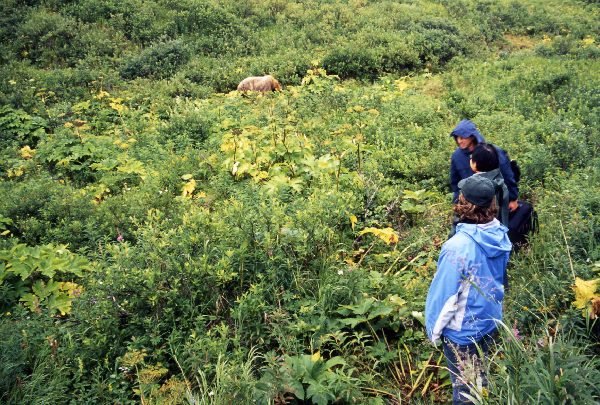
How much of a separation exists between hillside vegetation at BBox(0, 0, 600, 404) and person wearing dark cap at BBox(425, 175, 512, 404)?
250 mm

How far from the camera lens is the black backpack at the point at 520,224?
5309 mm

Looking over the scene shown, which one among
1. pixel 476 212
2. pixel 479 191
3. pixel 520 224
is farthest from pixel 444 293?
pixel 520 224

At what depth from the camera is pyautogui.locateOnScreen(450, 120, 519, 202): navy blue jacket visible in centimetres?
511

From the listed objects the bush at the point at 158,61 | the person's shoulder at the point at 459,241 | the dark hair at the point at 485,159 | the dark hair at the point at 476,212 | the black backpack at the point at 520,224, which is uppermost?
the dark hair at the point at 476,212

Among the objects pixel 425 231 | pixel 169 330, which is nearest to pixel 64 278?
pixel 169 330

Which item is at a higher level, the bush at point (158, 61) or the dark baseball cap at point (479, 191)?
the dark baseball cap at point (479, 191)

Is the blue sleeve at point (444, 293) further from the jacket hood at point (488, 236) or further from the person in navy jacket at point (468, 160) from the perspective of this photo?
the person in navy jacket at point (468, 160)

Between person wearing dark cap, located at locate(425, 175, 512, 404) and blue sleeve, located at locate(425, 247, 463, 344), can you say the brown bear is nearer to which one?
person wearing dark cap, located at locate(425, 175, 512, 404)

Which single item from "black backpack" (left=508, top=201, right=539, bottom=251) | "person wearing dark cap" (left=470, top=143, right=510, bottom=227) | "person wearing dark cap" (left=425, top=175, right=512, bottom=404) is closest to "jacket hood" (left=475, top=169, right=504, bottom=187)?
"person wearing dark cap" (left=470, top=143, right=510, bottom=227)

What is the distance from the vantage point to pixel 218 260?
487 cm

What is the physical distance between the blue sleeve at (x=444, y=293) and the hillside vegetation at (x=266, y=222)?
1.21 ft

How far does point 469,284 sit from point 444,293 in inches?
6.7

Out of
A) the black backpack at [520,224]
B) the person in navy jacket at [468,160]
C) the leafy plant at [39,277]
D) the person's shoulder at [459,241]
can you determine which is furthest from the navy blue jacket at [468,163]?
the leafy plant at [39,277]

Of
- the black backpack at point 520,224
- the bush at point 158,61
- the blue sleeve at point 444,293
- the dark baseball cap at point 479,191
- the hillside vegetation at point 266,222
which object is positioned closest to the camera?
the blue sleeve at point 444,293
